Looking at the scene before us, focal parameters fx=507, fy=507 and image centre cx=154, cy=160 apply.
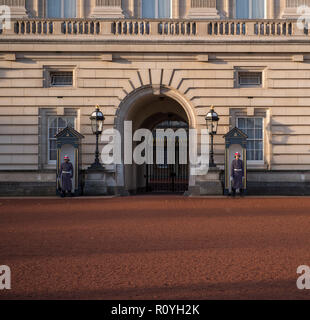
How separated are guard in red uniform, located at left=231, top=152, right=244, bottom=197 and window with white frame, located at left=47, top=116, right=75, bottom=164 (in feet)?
22.2

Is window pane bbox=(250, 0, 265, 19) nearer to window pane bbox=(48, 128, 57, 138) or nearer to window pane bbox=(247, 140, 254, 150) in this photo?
window pane bbox=(247, 140, 254, 150)

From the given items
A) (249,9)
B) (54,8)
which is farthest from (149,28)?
(249,9)

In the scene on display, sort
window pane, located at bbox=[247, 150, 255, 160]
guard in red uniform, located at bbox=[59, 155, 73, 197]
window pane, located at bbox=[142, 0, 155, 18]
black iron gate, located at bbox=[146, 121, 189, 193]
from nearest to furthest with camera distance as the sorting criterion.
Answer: guard in red uniform, located at bbox=[59, 155, 73, 197], window pane, located at bbox=[247, 150, 255, 160], window pane, located at bbox=[142, 0, 155, 18], black iron gate, located at bbox=[146, 121, 189, 193]

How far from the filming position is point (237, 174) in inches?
755

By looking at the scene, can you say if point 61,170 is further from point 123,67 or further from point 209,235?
point 209,235

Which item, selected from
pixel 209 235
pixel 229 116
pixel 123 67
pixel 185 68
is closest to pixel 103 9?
pixel 123 67

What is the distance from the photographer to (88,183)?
1945 cm

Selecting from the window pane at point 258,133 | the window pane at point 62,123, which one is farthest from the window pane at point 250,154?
the window pane at point 62,123

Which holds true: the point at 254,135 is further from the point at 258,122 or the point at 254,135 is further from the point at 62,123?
the point at 62,123

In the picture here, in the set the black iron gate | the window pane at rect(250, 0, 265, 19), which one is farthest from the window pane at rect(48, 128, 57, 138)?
the window pane at rect(250, 0, 265, 19)

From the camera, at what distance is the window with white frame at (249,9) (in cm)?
2186
